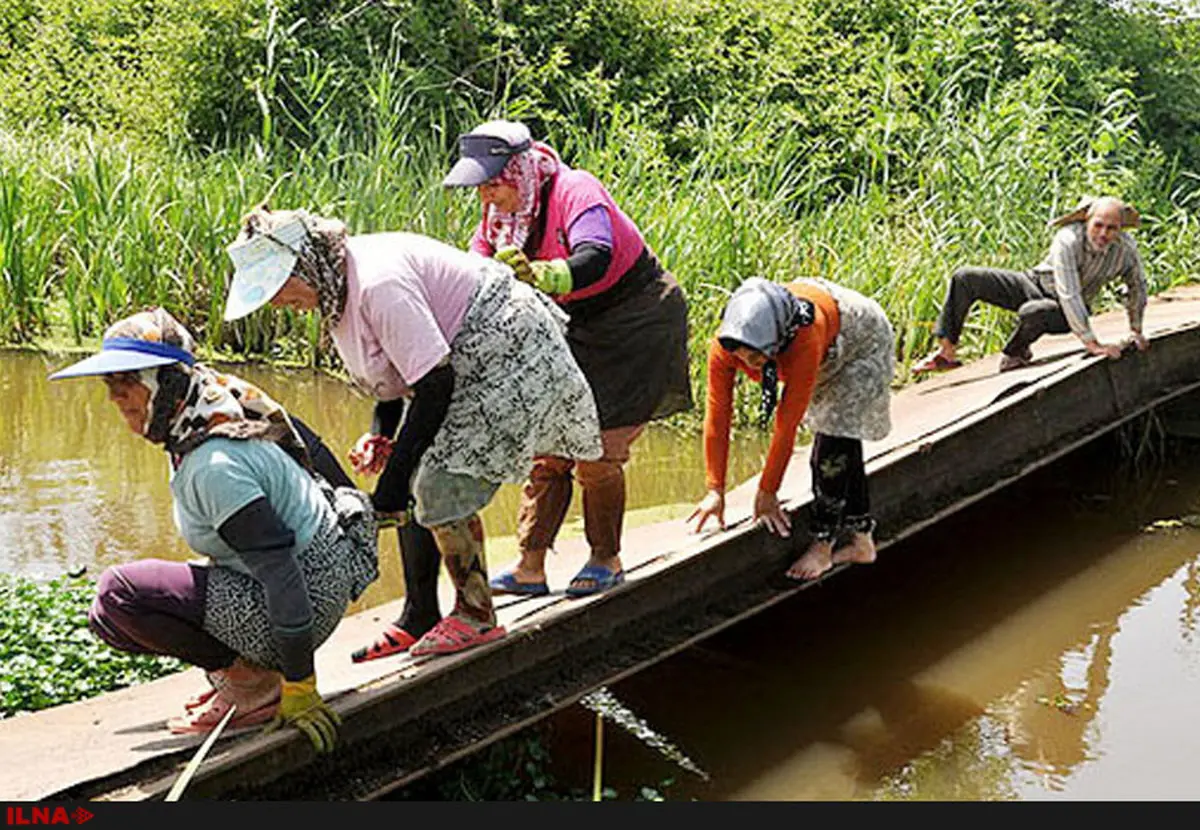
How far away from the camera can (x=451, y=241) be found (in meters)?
8.62

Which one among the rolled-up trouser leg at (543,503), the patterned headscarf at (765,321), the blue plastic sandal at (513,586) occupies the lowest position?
the blue plastic sandal at (513,586)

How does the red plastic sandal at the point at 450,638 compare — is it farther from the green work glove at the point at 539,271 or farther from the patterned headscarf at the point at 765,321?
the patterned headscarf at the point at 765,321

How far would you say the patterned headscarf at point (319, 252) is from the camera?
3334mm

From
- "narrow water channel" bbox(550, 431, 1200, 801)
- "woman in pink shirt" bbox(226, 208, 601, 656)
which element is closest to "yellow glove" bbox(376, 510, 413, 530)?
"woman in pink shirt" bbox(226, 208, 601, 656)

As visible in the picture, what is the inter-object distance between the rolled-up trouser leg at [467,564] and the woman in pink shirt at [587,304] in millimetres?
535

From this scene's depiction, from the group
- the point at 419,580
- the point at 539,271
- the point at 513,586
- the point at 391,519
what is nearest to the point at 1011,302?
the point at 513,586

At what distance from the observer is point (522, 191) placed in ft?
13.7

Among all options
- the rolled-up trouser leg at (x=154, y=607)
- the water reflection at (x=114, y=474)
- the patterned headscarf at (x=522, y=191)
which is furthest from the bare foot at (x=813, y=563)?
the rolled-up trouser leg at (x=154, y=607)

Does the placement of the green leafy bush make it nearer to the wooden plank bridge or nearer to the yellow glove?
the wooden plank bridge

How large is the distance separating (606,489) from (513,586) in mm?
447

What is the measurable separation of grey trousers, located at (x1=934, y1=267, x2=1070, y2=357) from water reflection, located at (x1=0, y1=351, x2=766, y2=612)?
1.21 m

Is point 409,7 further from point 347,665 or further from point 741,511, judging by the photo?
point 347,665

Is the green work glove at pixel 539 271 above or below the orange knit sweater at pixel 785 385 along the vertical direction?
above

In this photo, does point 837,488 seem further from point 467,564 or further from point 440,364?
point 440,364
